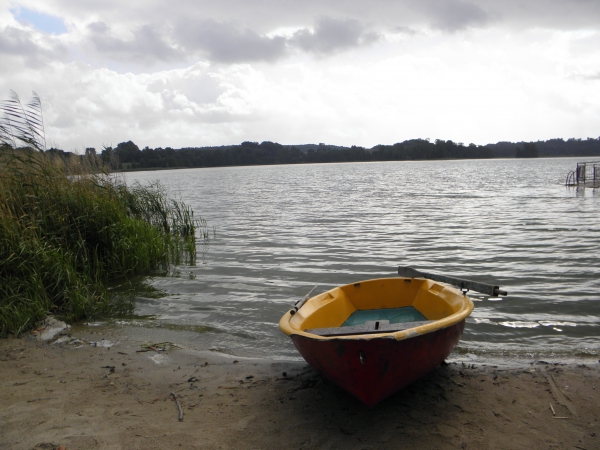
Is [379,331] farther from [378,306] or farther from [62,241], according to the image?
[62,241]

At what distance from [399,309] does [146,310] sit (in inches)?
154

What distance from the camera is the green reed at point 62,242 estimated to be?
613cm

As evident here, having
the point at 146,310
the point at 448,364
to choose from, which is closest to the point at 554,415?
the point at 448,364

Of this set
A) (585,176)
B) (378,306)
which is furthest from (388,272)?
(585,176)

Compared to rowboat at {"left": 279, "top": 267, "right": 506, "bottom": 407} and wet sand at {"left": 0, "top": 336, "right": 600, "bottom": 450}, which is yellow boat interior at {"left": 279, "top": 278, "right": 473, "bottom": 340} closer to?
rowboat at {"left": 279, "top": 267, "right": 506, "bottom": 407}

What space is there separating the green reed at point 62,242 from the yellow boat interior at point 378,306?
3422mm

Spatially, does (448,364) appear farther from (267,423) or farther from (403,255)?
(403,255)

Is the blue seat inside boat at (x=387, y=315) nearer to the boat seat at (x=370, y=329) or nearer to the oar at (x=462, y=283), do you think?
the oar at (x=462, y=283)

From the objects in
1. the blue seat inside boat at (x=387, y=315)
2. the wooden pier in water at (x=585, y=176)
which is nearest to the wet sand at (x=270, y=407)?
Result: the blue seat inside boat at (x=387, y=315)

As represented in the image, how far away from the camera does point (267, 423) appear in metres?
3.74

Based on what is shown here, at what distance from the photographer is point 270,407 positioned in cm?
404

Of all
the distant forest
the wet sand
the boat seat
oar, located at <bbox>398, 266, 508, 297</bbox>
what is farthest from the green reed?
the distant forest

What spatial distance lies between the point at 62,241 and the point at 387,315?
521cm

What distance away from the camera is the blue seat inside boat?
5430 millimetres
